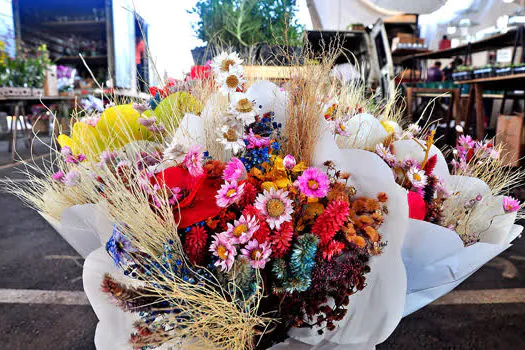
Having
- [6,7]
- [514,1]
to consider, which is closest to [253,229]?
[514,1]

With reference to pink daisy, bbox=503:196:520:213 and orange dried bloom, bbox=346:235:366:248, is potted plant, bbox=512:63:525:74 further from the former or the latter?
orange dried bloom, bbox=346:235:366:248

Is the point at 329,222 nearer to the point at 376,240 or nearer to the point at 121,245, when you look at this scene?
the point at 376,240

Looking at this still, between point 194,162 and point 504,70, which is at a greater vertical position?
point 504,70

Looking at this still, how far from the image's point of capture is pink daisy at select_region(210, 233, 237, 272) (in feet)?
1.50

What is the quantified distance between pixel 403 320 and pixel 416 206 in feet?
1.82

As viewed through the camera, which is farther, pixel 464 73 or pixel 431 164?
pixel 464 73

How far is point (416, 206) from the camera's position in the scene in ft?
1.85

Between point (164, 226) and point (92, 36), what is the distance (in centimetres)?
979

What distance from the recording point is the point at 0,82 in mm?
4129

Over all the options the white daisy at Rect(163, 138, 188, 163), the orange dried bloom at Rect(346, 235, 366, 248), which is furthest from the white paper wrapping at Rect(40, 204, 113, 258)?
the orange dried bloom at Rect(346, 235, 366, 248)

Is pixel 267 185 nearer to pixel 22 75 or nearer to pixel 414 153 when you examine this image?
pixel 414 153

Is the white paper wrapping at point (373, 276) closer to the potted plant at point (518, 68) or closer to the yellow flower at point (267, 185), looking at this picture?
the yellow flower at point (267, 185)

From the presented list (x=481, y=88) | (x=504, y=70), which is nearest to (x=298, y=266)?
(x=504, y=70)

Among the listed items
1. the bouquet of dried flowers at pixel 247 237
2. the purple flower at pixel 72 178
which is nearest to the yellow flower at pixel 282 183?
the bouquet of dried flowers at pixel 247 237
